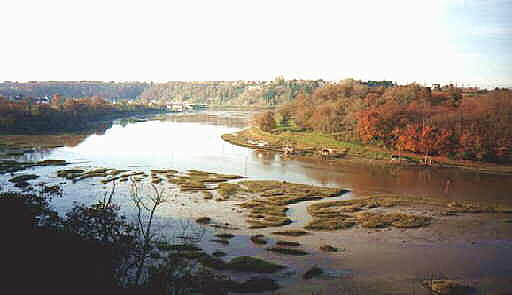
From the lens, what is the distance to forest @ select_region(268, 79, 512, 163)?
55.7m

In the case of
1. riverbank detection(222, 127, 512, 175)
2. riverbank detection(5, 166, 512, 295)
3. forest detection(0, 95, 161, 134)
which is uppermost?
forest detection(0, 95, 161, 134)

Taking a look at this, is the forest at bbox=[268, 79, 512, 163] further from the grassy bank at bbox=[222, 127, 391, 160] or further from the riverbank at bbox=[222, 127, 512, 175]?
the grassy bank at bbox=[222, 127, 391, 160]

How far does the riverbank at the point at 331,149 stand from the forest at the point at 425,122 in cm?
155

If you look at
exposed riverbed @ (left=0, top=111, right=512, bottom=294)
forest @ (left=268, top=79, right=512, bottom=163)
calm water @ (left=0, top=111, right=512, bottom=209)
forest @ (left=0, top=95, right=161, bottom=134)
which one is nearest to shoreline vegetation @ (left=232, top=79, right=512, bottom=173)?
forest @ (left=268, top=79, right=512, bottom=163)

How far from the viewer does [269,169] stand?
5259 centimetres

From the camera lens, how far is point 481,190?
42.2 meters

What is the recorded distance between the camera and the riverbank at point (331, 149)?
55.3m

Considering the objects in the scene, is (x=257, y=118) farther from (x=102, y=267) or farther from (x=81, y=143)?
(x=102, y=267)

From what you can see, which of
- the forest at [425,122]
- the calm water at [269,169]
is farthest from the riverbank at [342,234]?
the forest at [425,122]

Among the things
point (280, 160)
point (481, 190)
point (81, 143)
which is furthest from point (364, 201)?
point (81, 143)

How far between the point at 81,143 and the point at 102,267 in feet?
214

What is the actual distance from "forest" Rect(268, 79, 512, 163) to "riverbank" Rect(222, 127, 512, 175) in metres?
1.55

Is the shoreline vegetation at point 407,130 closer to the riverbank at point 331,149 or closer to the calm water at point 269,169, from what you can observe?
the riverbank at point 331,149

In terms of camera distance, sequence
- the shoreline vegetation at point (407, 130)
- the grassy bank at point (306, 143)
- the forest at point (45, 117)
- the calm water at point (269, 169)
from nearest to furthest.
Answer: the calm water at point (269, 169) < the shoreline vegetation at point (407, 130) < the grassy bank at point (306, 143) < the forest at point (45, 117)
